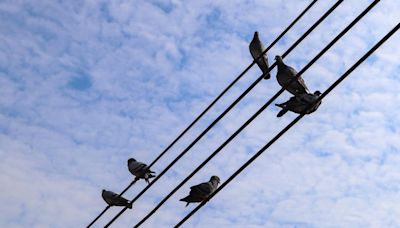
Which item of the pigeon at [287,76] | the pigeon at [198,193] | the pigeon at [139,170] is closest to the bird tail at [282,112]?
the pigeon at [287,76]

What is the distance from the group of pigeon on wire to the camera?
7309 millimetres

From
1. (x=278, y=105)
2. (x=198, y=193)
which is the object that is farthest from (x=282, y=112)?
(x=198, y=193)

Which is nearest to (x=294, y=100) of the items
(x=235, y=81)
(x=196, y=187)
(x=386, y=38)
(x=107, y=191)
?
(x=235, y=81)

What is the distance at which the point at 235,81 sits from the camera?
753 cm

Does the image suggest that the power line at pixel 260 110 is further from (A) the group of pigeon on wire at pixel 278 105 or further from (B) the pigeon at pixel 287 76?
(B) the pigeon at pixel 287 76

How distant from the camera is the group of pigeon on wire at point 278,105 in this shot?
7309 millimetres

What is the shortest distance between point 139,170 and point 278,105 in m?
6.33

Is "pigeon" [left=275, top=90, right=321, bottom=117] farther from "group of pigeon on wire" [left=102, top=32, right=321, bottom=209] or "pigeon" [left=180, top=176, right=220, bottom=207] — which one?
"pigeon" [left=180, top=176, right=220, bottom=207]

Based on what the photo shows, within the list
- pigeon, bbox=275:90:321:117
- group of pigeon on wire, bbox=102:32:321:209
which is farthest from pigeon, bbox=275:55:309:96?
pigeon, bbox=275:90:321:117

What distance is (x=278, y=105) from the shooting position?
7750 mm

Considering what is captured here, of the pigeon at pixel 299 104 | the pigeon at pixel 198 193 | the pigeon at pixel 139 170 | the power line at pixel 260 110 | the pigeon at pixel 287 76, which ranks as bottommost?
the power line at pixel 260 110

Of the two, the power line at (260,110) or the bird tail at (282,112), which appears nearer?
the power line at (260,110)

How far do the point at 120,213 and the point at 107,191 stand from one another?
6780mm

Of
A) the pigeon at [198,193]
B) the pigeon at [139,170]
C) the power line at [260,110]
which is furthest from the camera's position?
the pigeon at [139,170]
